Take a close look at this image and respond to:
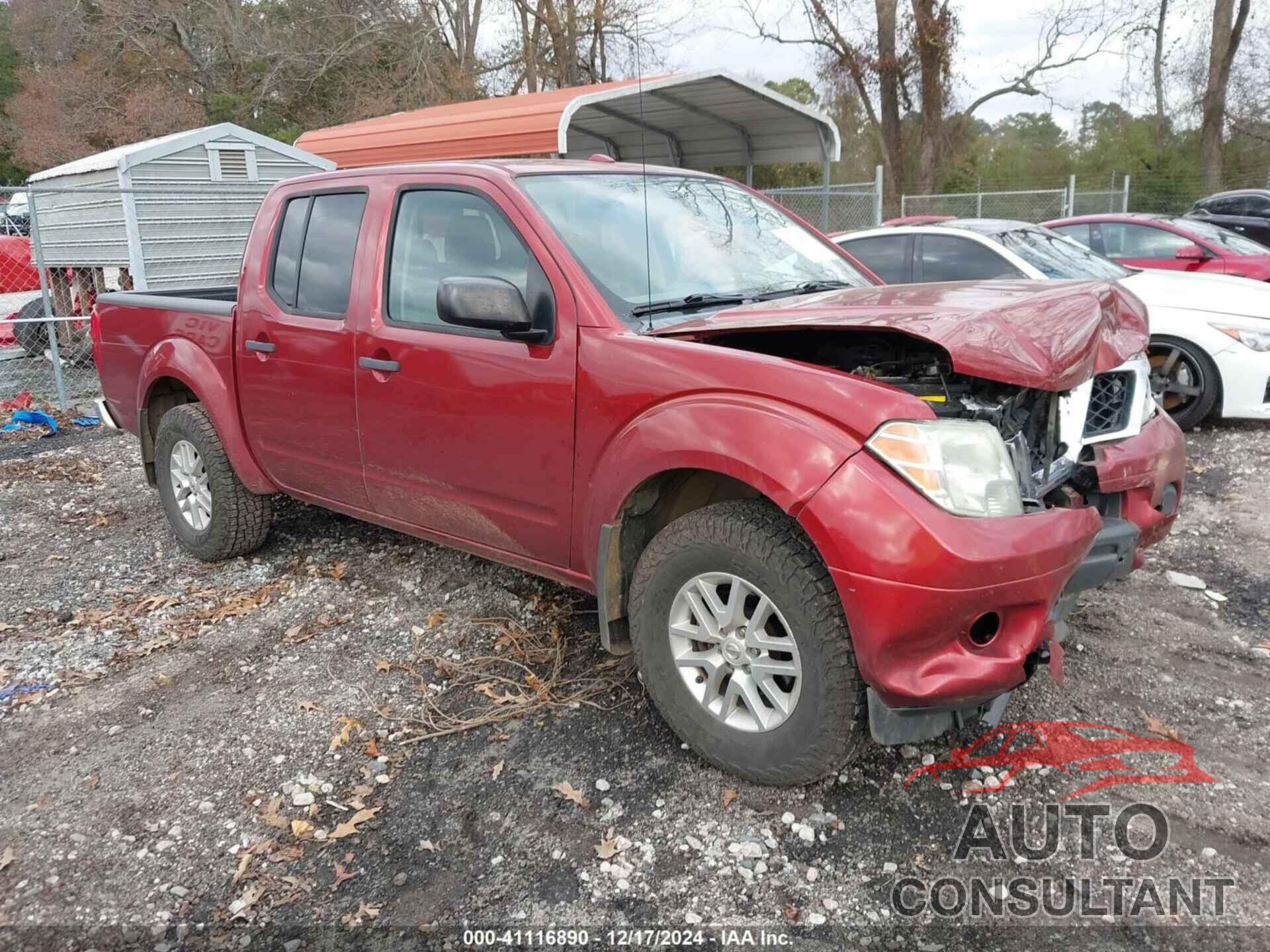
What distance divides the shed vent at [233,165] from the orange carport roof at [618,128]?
223 centimetres

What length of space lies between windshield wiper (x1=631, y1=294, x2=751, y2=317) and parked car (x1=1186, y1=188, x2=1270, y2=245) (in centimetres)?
1334

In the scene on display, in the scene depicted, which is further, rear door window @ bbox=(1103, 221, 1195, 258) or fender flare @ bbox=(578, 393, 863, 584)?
rear door window @ bbox=(1103, 221, 1195, 258)

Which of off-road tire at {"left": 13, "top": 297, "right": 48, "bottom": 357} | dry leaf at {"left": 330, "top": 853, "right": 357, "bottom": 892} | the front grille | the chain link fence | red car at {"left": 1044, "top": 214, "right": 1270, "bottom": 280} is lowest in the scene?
dry leaf at {"left": 330, "top": 853, "right": 357, "bottom": 892}

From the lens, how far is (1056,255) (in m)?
7.51

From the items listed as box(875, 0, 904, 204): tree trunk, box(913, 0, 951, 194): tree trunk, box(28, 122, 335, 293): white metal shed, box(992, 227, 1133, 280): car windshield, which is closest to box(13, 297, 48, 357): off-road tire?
box(28, 122, 335, 293): white metal shed

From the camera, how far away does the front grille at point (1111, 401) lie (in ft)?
11.5

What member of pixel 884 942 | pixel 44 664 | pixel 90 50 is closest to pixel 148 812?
pixel 44 664

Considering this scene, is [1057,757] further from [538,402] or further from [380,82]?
[380,82]

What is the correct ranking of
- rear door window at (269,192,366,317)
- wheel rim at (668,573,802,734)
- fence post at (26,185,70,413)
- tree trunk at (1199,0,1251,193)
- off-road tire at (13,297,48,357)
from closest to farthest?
wheel rim at (668,573,802,734) → rear door window at (269,192,366,317) → fence post at (26,185,70,413) → off-road tire at (13,297,48,357) → tree trunk at (1199,0,1251,193)

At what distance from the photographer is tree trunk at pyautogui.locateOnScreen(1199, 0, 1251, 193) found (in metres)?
23.4

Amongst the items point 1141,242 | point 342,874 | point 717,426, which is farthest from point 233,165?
point 342,874

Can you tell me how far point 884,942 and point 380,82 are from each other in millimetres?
26865

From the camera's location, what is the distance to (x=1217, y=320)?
6977 mm

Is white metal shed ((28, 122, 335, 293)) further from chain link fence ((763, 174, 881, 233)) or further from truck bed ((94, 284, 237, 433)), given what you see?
chain link fence ((763, 174, 881, 233))
